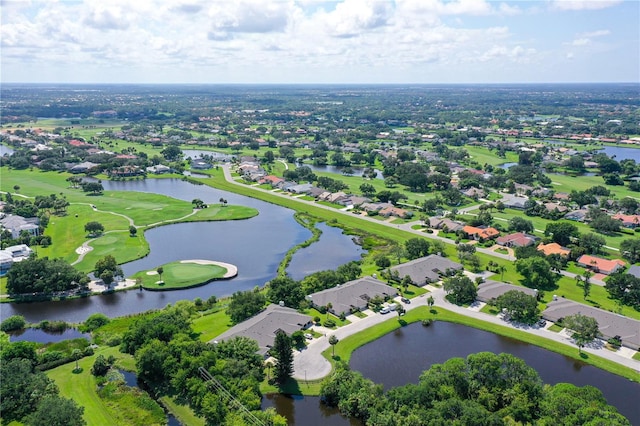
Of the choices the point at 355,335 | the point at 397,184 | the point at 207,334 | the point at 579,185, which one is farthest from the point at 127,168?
the point at 579,185

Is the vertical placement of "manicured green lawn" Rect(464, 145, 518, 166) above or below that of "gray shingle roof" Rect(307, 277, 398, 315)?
above

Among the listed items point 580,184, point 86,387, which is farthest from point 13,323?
point 580,184

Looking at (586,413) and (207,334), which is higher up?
(586,413)

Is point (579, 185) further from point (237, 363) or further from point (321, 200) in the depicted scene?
point (237, 363)

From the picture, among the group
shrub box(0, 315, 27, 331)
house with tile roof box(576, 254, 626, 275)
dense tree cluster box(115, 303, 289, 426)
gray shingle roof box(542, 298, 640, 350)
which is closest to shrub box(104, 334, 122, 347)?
dense tree cluster box(115, 303, 289, 426)

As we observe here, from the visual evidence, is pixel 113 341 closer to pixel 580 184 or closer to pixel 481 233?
pixel 481 233

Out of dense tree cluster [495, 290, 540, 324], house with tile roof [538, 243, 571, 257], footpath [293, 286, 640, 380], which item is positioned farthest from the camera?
house with tile roof [538, 243, 571, 257]

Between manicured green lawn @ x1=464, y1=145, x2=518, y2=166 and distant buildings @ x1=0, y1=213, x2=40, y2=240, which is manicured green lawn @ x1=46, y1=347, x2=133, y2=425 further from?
manicured green lawn @ x1=464, y1=145, x2=518, y2=166
